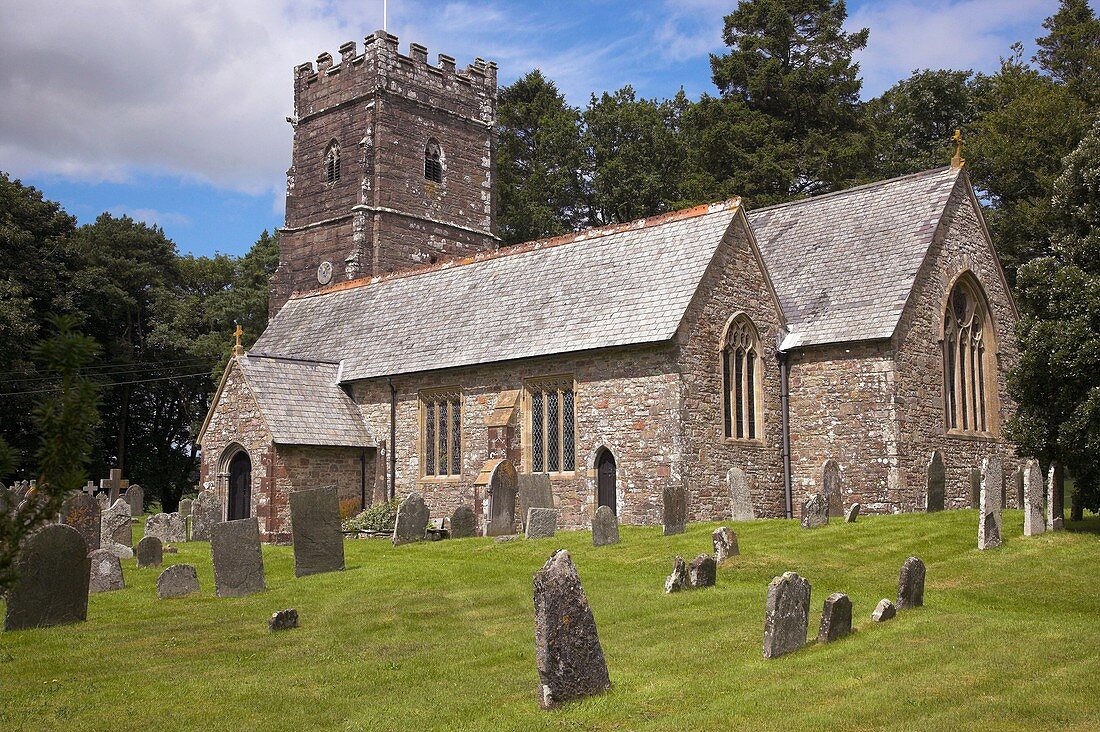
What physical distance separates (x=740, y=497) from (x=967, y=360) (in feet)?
28.3

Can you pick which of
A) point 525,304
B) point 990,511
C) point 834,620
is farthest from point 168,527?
point 834,620

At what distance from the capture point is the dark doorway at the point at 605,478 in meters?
25.5

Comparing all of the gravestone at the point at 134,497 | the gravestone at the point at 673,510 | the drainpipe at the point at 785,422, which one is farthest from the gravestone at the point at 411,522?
the gravestone at the point at 134,497

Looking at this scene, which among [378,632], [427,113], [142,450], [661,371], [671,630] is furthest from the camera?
[142,450]

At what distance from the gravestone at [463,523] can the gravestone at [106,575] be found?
788 centimetres

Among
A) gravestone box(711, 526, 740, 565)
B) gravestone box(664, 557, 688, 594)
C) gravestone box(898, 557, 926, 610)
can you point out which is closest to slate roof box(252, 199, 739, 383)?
gravestone box(711, 526, 740, 565)

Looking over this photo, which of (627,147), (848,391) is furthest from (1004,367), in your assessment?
(627,147)

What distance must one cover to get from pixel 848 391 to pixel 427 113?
24.8m

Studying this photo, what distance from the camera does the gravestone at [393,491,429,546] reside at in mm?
23297

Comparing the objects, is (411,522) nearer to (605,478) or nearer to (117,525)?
(605,478)

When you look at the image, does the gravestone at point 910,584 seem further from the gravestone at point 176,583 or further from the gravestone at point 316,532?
the gravestone at point 176,583

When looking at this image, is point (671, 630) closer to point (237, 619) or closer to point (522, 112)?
point (237, 619)

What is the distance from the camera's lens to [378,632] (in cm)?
1370

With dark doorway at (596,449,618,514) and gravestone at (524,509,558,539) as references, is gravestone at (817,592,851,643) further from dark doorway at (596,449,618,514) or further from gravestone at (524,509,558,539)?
dark doorway at (596,449,618,514)
